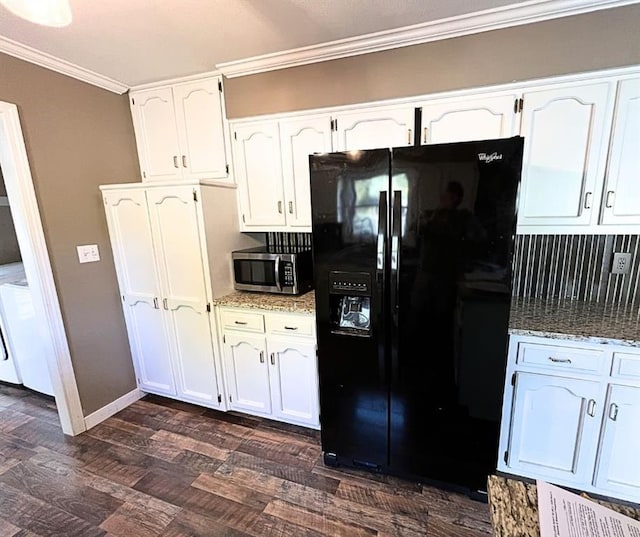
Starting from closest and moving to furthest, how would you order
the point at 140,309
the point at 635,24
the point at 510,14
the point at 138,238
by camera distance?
the point at 635,24
the point at 510,14
the point at 138,238
the point at 140,309

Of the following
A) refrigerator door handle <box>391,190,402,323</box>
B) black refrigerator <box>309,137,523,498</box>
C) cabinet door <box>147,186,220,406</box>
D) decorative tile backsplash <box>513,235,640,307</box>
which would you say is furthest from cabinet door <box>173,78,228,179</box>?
decorative tile backsplash <box>513,235,640,307</box>

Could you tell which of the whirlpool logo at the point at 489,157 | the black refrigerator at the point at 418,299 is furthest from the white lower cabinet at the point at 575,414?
the whirlpool logo at the point at 489,157

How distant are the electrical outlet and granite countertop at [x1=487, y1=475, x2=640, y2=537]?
5.74 ft

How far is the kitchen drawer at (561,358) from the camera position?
1.59 meters

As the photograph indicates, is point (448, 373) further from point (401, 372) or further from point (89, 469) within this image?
point (89, 469)

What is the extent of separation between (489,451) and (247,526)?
4.21 feet

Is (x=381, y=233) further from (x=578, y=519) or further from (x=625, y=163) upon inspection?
(x=625, y=163)

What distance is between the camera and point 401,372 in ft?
5.66

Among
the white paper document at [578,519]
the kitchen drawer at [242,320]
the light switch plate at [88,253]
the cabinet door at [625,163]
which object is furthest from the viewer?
the light switch plate at [88,253]

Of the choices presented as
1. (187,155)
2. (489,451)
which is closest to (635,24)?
(489,451)

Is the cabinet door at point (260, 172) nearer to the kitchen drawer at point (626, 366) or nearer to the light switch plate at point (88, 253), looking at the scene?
the light switch plate at point (88, 253)

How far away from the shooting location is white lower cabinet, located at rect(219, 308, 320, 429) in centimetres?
215

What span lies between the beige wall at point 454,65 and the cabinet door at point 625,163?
18cm

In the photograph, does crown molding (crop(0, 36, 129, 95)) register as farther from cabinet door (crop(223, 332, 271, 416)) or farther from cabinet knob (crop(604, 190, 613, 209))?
cabinet knob (crop(604, 190, 613, 209))
